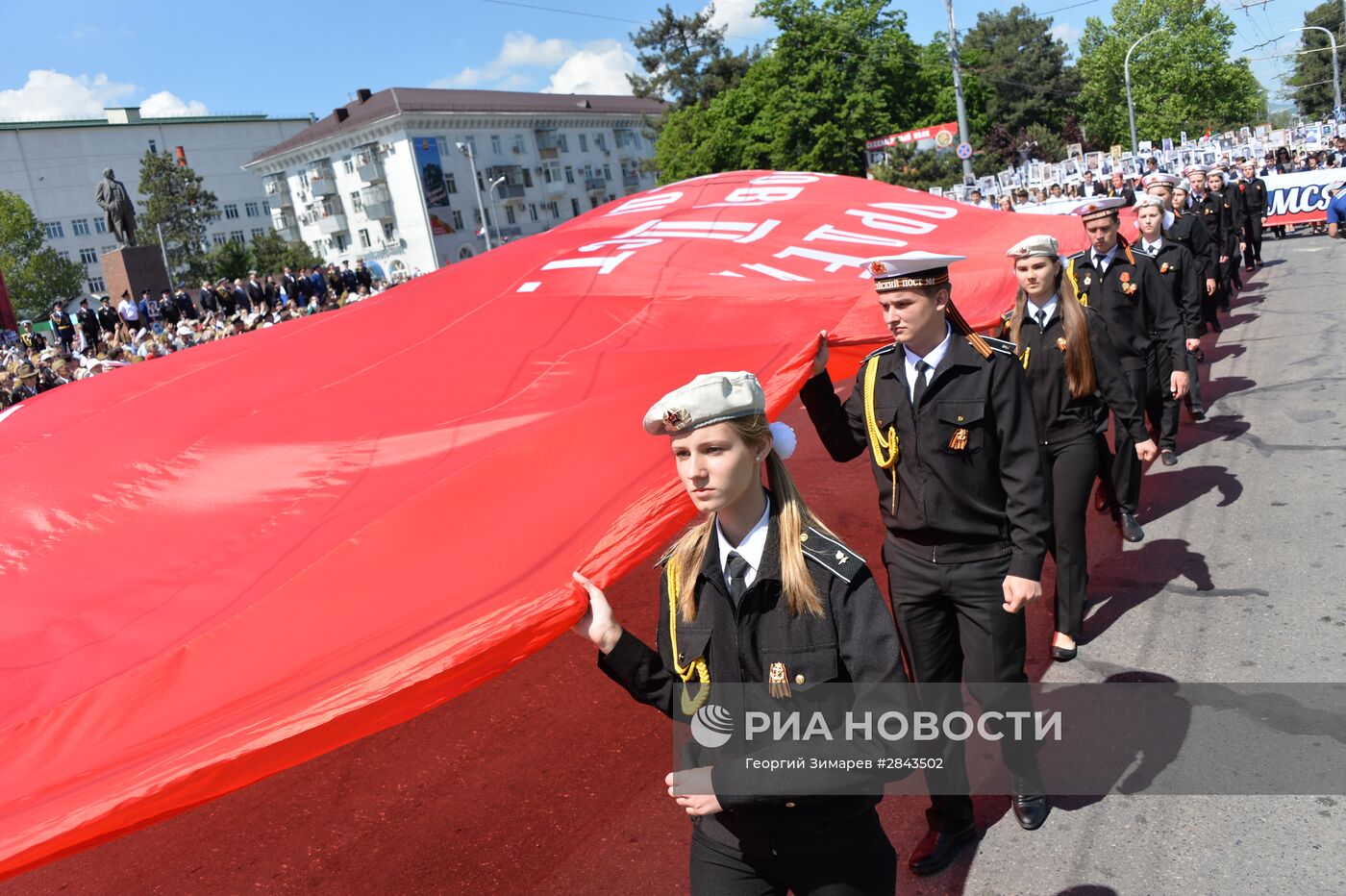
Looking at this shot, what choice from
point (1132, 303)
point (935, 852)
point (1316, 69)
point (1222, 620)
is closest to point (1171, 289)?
point (1132, 303)

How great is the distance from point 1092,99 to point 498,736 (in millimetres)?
87762

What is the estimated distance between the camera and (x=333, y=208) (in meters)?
74.1

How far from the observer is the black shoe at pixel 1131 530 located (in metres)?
6.30

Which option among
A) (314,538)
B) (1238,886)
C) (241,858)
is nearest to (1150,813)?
(1238,886)

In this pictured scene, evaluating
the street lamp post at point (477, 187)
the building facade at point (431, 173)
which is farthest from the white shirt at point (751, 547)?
the building facade at point (431, 173)

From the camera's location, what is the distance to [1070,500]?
4715mm

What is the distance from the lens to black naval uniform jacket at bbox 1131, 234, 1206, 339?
24.6 feet

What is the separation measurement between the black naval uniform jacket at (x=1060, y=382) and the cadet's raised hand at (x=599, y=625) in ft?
10.1

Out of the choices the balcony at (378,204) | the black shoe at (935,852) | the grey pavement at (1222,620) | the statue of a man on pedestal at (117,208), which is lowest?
the grey pavement at (1222,620)

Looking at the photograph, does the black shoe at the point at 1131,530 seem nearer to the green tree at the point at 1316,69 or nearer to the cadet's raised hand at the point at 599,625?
the cadet's raised hand at the point at 599,625

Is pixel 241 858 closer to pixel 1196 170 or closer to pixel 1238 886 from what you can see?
pixel 1238 886

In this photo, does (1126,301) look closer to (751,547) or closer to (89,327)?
(751,547)

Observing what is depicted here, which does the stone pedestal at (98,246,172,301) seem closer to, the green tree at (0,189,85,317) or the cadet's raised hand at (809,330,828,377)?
the cadet's raised hand at (809,330,828,377)

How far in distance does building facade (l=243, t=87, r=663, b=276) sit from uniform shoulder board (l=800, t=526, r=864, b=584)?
6510cm
